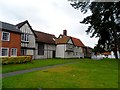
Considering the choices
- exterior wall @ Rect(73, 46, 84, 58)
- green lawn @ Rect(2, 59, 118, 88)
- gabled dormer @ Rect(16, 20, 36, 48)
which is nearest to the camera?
green lawn @ Rect(2, 59, 118, 88)

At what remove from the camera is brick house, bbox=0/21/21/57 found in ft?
105

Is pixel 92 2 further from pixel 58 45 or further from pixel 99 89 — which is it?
pixel 58 45

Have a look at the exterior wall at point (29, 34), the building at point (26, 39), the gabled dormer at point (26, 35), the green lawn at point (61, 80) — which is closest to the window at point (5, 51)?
the building at point (26, 39)

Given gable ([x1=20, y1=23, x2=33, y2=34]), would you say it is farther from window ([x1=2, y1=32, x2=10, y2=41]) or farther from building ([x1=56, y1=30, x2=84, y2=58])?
building ([x1=56, y1=30, x2=84, y2=58])

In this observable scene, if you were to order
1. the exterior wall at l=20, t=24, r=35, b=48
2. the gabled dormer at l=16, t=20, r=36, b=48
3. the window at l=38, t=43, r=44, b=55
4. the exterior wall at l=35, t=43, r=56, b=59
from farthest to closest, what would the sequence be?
the window at l=38, t=43, r=44, b=55 → the exterior wall at l=35, t=43, r=56, b=59 → the exterior wall at l=20, t=24, r=35, b=48 → the gabled dormer at l=16, t=20, r=36, b=48

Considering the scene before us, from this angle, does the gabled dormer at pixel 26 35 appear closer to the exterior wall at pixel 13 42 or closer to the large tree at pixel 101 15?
the exterior wall at pixel 13 42

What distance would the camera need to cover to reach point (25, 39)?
137 feet

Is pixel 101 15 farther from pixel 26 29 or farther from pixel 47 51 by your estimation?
pixel 47 51

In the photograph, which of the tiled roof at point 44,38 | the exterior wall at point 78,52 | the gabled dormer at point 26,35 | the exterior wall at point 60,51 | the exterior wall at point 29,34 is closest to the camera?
the gabled dormer at point 26,35

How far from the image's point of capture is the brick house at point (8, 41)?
32.1m

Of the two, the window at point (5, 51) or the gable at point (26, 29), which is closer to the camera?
the window at point (5, 51)

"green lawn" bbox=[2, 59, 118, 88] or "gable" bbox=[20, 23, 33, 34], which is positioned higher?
"gable" bbox=[20, 23, 33, 34]

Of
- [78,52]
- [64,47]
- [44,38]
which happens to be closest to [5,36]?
[44,38]

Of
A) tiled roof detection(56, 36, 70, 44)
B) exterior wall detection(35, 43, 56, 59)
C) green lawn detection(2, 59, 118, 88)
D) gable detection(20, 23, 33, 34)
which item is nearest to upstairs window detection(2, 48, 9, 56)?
gable detection(20, 23, 33, 34)
